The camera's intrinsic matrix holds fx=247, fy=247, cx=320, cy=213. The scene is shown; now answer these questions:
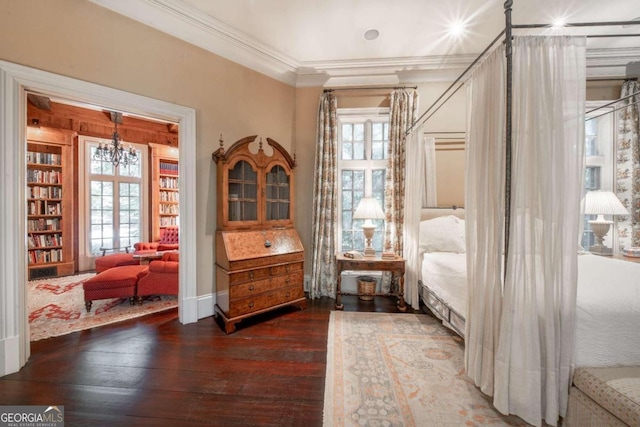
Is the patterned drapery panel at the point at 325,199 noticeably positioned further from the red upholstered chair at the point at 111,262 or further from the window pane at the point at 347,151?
the red upholstered chair at the point at 111,262

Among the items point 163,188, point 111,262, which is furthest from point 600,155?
point 163,188

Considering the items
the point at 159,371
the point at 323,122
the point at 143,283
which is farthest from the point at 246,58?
the point at 159,371

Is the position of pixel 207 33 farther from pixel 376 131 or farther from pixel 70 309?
pixel 70 309

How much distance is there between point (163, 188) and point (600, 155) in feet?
28.0

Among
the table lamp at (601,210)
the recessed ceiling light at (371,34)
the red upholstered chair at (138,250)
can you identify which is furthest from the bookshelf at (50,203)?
the table lamp at (601,210)

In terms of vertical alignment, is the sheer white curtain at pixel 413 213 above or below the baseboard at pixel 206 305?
above

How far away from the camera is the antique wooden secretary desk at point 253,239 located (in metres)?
2.77

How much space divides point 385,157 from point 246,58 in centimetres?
245

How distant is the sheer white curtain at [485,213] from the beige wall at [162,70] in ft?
8.79

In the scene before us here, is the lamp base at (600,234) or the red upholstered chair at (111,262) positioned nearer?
the lamp base at (600,234)

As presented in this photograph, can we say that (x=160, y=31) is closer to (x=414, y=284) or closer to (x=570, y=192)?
(x=570, y=192)

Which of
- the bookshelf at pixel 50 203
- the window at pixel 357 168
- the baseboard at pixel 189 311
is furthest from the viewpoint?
the bookshelf at pixel 50 203

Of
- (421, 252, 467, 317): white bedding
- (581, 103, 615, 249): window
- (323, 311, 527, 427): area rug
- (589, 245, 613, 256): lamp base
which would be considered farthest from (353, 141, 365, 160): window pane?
(589, 245, 613, 256): lamp base

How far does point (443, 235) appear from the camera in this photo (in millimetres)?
3252
